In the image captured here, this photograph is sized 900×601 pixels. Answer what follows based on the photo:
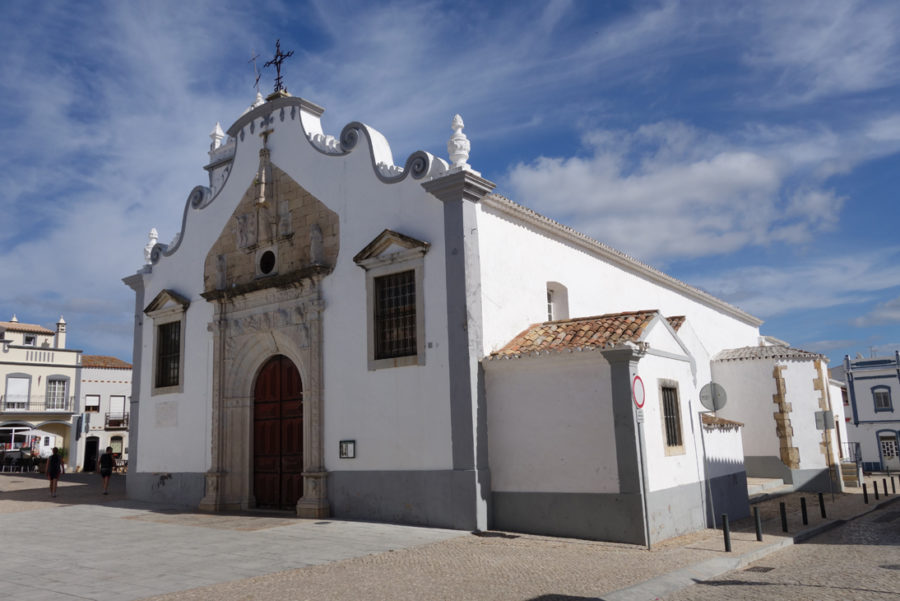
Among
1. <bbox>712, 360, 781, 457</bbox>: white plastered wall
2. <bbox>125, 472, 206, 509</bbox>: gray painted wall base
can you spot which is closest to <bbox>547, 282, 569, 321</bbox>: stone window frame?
Answer: <bbox>712, 360, 781, 457</bbox>: white plastered wall

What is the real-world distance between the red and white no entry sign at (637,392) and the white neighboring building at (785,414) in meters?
12.1

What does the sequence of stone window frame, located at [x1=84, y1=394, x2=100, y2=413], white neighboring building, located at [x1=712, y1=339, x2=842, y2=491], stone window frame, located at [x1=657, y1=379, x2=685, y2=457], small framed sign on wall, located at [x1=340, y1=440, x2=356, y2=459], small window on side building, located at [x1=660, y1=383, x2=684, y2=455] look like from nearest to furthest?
stone window frame, located at [x1=657, y1=379, x2=685, y2=457], small window on side building, located at [x1=660, y1=383, x2=684, y2=455], small framed sign on wall, located at [x1=340, y1=440, x2=356, y2=459], white neighboring building, located at [x1=712, y1=339, x2=842, y2=491], stone window frame, located at [x1=84, y1=394, x2=100, y2=413]

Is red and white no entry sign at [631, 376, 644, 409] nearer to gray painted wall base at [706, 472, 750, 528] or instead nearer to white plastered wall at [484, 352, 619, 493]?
white plastered wall at [484, 352, 619, 493]

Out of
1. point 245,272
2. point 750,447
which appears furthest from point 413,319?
point 750,447

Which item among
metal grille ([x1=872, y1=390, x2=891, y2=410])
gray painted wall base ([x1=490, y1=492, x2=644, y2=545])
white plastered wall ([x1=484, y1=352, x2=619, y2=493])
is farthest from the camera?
metal grille ([x1=872, y1=390, x2=891, y2=410])

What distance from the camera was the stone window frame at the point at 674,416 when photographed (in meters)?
12.4

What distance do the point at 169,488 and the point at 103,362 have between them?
32.9 meters

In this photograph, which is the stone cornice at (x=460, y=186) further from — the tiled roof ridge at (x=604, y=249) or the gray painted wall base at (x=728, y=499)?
the gray painted wall base at (x=728, y=499)

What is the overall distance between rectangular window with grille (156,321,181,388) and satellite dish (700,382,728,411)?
13247mm

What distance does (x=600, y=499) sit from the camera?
11.5m

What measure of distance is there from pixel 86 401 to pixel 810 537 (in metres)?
44.0

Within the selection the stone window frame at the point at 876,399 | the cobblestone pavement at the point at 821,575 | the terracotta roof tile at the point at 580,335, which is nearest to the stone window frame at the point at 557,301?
the terracotta roof tile at the point at 580,335

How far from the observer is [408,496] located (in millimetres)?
13039

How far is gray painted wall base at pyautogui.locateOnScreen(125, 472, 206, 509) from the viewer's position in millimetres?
17078
